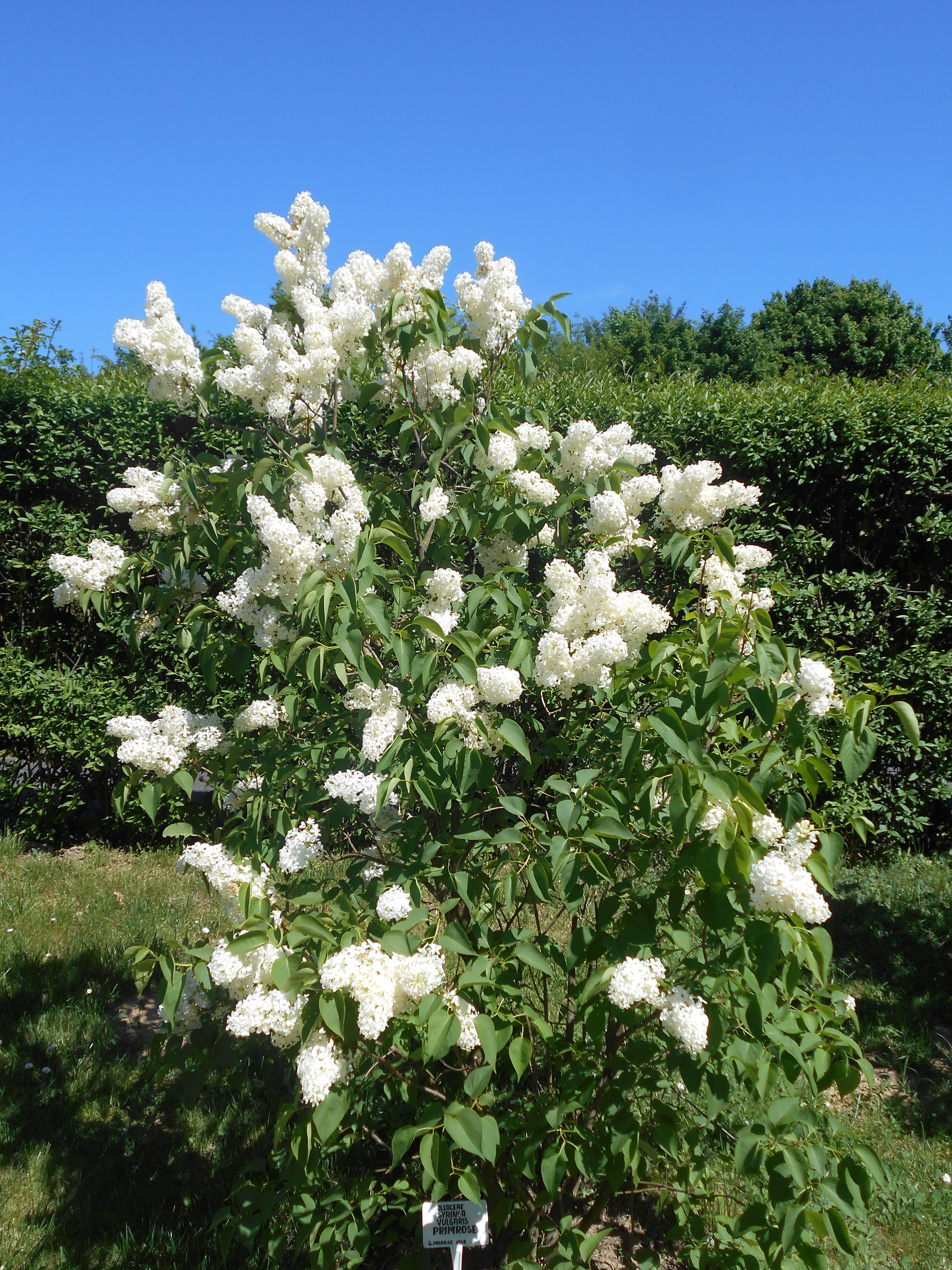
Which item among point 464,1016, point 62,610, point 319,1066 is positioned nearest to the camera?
point 319,1066

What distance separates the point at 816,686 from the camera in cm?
182

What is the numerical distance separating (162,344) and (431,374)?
2.59 ft

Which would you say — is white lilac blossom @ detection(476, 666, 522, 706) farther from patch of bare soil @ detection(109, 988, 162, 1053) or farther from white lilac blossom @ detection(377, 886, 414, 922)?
patch of bare soil @ detection(109, 988, 162, 1053)

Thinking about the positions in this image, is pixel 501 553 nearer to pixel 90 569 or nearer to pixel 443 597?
pixel 443 597

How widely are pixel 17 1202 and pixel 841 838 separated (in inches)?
111

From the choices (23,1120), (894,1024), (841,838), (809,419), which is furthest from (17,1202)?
(809,419)

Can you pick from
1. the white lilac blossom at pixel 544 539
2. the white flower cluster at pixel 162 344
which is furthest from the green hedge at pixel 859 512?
the white flower cluster at pixel 162 344

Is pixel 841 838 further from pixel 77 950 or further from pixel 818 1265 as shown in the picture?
pixel 77 950

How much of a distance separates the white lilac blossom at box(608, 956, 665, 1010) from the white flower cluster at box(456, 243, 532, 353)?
1.90 metres

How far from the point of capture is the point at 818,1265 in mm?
1709

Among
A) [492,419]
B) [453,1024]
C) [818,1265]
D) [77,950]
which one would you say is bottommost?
[77,950]

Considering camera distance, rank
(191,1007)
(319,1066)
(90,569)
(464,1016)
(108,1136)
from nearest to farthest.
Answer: (319,1066) < (464,1016) < (191,1007) < (90,569) < (108,1136)

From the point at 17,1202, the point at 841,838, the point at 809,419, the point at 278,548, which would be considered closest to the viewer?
the point at 841,838

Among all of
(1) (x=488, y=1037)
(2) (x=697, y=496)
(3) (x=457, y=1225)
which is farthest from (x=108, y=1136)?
(2) (x=697, y=496)
